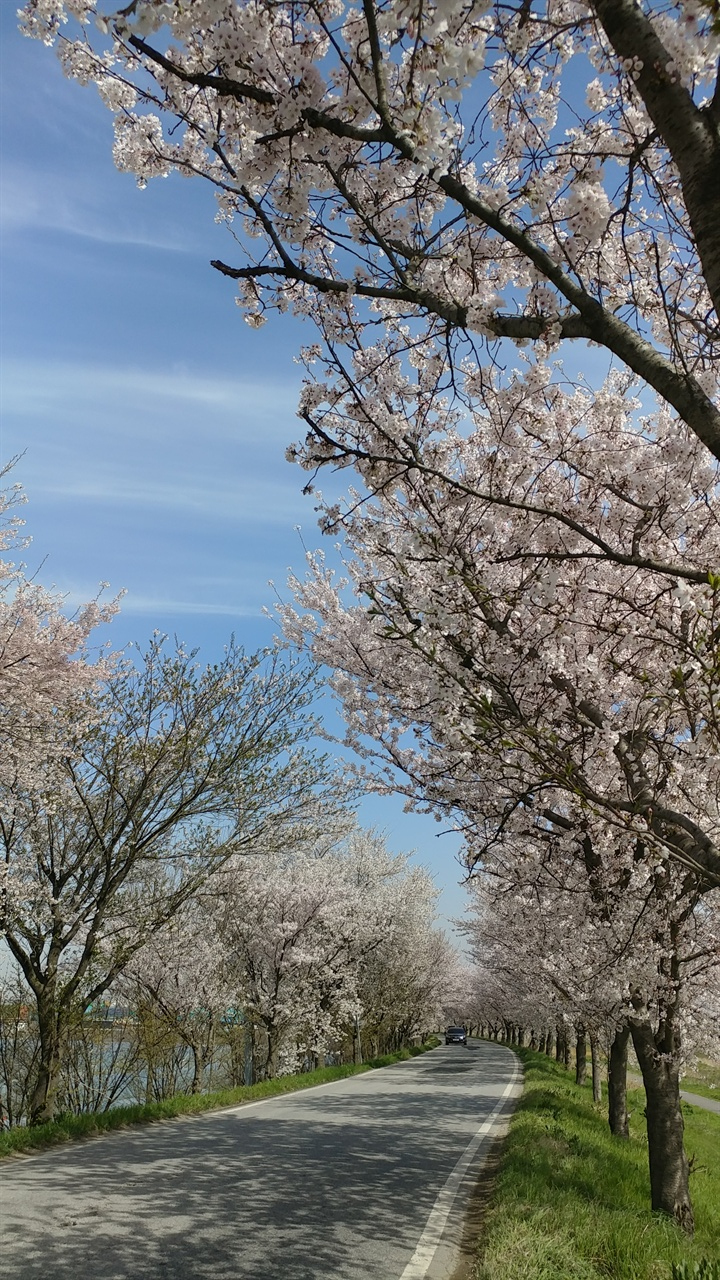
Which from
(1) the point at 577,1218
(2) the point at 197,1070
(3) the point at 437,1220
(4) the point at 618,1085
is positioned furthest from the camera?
(2) the point at 197,1070

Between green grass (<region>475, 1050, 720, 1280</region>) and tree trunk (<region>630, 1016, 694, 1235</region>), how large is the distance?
0.26 m

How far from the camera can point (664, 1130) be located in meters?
7.85

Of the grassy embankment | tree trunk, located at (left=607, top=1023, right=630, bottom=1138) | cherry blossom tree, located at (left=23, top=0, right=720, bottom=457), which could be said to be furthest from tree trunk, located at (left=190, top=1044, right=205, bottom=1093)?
cherry blossom tree, located at (left=23, top=0, right=720, bottom=457)

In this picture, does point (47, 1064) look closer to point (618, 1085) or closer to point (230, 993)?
point (618, 1085)

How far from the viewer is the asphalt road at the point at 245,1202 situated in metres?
5.14

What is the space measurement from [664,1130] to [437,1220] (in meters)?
2.80

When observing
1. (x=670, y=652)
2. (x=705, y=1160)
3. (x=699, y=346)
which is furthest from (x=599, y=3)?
(x=705, y=1160)

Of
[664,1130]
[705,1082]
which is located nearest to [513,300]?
[664,1130]

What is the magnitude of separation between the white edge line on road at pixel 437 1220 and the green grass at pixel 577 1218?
410 millimetres

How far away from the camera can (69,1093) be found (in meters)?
19.2

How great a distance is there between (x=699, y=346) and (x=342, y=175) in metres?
2.01

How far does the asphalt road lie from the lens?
514 centimetres

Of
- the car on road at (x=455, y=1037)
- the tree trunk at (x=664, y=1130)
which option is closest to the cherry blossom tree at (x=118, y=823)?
the tree trunk at (x=664, y=1130)

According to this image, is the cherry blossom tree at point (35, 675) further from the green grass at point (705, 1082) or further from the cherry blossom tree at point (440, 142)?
the green grass at point (705, 1082)
